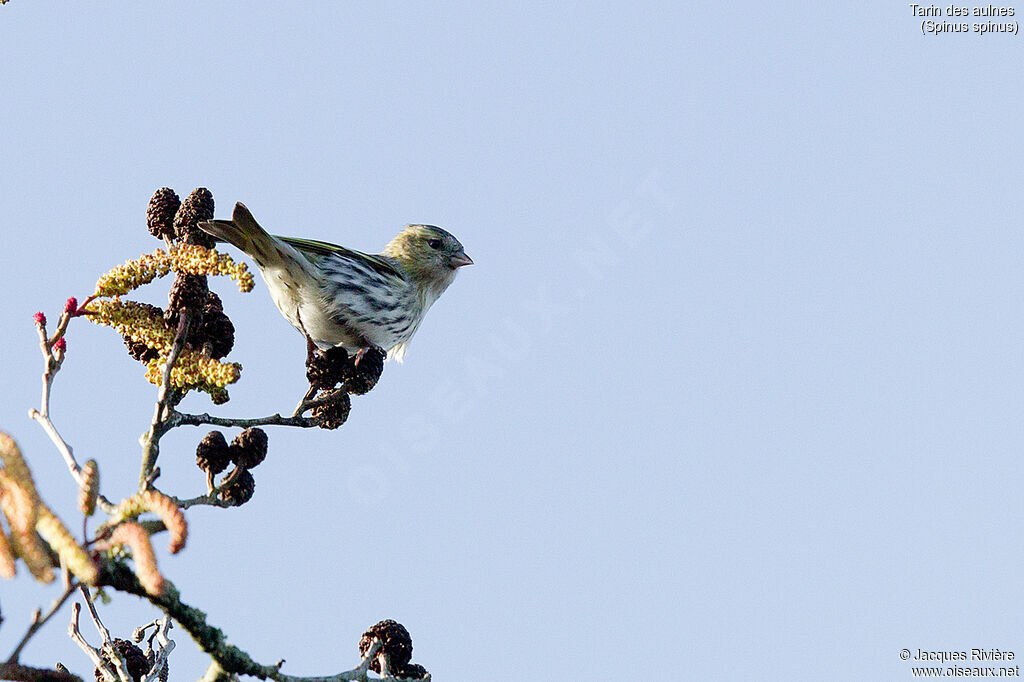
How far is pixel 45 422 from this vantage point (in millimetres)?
3287

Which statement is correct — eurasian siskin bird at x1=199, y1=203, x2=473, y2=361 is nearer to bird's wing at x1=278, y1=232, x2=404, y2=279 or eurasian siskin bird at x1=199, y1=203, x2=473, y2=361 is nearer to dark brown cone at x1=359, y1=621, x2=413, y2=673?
bird's wing at x1=278, y1=232, x2=404, y2=279

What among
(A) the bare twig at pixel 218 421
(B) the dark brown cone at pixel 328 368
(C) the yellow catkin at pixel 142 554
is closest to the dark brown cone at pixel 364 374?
(B) the dark brown cone at pixel 328 368

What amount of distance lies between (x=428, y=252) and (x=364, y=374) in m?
3.59

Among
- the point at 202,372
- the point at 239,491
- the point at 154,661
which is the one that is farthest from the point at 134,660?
the point at 202,372

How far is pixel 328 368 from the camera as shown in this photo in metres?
4.47

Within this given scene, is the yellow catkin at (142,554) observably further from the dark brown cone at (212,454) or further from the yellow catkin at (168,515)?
the dark brown cone at (212,454)

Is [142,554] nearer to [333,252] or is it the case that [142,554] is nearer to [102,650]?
[102,650]

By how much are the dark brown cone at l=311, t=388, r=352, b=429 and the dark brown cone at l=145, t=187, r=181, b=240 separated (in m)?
0.87

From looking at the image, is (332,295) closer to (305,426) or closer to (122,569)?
(305,426)

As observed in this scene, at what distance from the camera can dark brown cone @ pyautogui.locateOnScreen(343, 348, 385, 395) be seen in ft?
14.6

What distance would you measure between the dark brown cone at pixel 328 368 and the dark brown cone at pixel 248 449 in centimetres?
60

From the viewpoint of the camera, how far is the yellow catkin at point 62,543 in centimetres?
180

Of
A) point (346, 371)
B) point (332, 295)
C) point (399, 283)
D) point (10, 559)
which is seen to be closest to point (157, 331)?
point (346, 371)

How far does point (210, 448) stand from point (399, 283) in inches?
133
